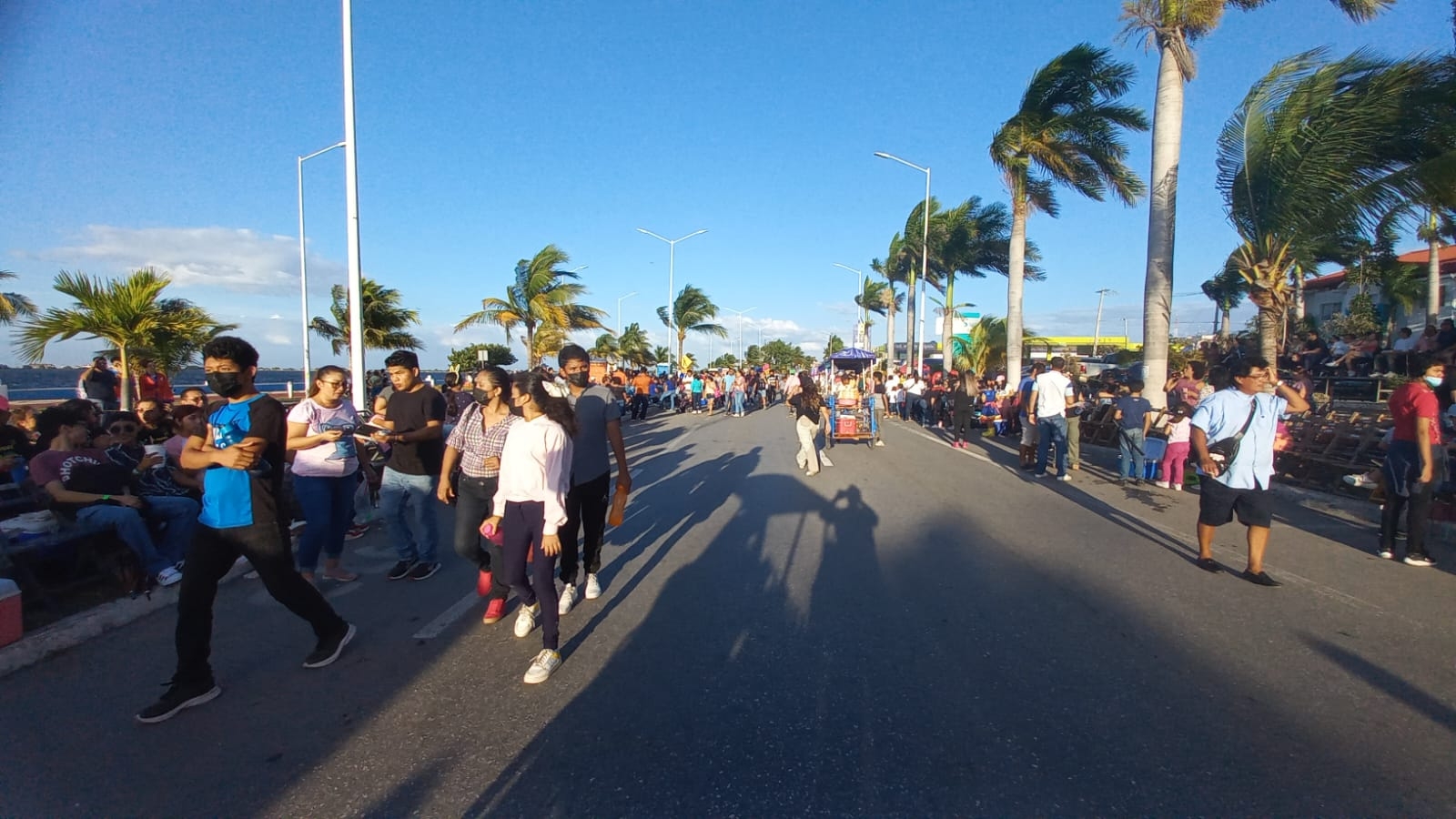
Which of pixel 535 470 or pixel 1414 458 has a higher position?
pixel 535 470

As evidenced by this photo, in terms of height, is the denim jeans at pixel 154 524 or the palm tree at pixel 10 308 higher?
the palm tree at pixel 10 308

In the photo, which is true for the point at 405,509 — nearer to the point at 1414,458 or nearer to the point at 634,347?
the point at 1414,458

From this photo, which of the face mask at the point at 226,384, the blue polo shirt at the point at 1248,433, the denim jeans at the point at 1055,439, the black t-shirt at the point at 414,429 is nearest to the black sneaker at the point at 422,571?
the black t-shirt at the point at 414,429

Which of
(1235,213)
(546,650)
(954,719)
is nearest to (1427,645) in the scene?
(954,719)

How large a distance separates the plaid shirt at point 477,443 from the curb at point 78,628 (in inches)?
91.2

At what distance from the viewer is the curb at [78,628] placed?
161 inches

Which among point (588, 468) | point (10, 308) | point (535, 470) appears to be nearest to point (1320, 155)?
point (588, 468)

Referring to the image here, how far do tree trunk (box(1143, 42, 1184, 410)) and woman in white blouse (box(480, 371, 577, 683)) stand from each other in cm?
1341

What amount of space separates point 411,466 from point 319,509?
688 mm

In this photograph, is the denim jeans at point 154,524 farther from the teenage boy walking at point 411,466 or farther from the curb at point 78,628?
the teenage boy walking at point 411,466

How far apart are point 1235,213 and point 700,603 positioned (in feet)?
41.9

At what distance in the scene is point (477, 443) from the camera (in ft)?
16.3

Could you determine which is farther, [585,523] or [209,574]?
[585,523]

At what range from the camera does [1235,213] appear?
12680 mm
